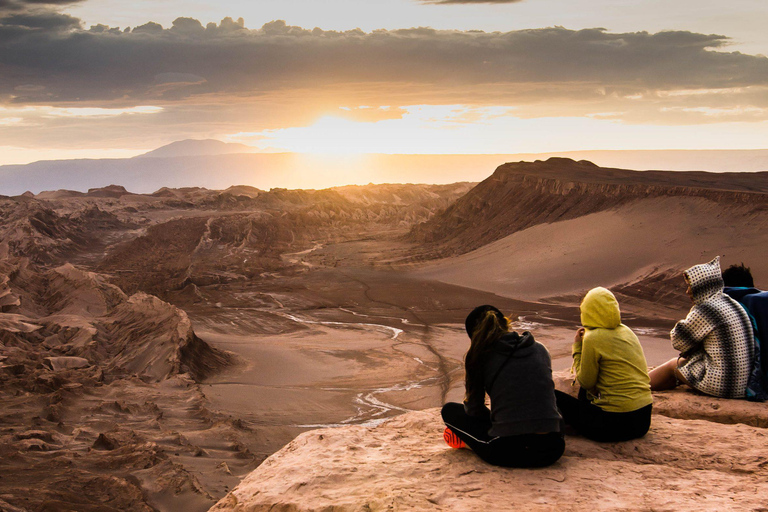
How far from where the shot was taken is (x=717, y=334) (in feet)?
14.8

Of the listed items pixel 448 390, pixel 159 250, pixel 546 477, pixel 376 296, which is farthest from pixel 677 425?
pixel 159 250

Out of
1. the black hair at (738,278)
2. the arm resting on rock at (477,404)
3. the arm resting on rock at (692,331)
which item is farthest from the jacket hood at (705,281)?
the arm resting on rock at (477,404)

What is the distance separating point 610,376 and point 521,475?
94 cm

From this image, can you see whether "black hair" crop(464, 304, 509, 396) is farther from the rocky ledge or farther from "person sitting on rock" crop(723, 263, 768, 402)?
"person sitting on rock" crop(723, 263, 768, 402)

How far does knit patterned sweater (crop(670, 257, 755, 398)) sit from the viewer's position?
4.45 meters


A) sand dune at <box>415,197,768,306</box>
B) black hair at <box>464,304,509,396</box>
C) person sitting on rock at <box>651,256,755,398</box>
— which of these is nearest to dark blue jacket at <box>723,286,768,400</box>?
person sitting on rock at <box>651,256,755,398</box>

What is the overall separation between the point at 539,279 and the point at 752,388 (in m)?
19.1

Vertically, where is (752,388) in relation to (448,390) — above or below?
above

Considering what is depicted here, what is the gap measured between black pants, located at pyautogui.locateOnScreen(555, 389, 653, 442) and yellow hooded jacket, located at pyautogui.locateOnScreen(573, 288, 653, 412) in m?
0.05

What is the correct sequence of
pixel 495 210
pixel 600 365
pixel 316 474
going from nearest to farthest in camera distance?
1. pixel 316 474
2. pixel 600 365
3. pixel 495 210

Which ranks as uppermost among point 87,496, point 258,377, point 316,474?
point 316,474

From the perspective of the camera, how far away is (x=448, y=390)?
467 inches

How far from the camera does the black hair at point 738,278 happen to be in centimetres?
494

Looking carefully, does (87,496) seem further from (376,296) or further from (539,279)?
(539,279)
